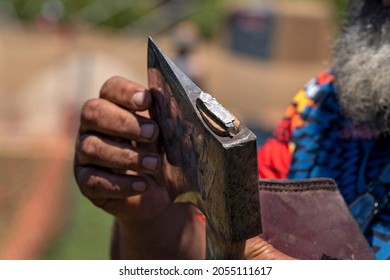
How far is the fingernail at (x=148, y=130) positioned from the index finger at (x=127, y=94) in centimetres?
5

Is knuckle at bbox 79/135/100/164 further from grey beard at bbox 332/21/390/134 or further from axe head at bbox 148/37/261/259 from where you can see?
grey beard at bbox 332/21/390/134

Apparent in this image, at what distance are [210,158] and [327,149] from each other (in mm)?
791

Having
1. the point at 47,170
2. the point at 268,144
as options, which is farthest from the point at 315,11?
the point at 268,144

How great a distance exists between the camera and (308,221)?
2203 millimetres

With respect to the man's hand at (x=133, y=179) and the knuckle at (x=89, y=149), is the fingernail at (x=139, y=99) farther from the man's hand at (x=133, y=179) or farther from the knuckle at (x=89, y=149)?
the knuckle at (x=89, y=149)

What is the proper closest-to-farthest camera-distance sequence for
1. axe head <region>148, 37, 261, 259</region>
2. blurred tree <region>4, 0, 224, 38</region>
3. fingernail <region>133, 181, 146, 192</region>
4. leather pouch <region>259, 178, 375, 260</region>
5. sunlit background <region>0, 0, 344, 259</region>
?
axe head <region>148, 37, 261, 259</region>
leather pouch <region>259, 178, 375, 260</region>
fingernail <region>133, 181, 146, 192</region>
sunlit background <region>0, 0, 344, 259</region>
blurred tree <region>4, 0, 224, 38</region>

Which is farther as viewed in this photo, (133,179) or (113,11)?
(113,11)

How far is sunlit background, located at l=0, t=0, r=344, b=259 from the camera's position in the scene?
12.1 meters

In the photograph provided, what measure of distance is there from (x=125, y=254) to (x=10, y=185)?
5589mm

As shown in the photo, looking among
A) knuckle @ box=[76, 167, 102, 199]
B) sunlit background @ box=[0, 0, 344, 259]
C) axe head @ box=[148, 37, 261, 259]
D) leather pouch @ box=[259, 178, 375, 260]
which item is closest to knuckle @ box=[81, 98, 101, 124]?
knuckle @ box=[76, 167, 102, 199]

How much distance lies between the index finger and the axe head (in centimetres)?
8

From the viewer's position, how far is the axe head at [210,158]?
5.61 ft

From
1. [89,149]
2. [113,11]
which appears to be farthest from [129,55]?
[89,149]

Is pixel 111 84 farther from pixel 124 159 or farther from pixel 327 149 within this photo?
pixel 327 149
